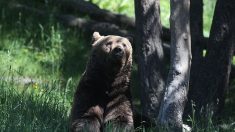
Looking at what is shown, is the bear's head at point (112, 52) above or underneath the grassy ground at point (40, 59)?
above

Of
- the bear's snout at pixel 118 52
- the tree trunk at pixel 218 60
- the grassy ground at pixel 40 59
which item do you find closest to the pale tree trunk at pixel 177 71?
the bear's snout at pixel 118 52

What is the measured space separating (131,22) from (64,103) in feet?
14.6

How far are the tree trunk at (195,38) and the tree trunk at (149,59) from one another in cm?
68

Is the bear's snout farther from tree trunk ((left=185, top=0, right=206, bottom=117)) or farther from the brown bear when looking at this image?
tree trunk ((left=185, top=0, right=206, bottom=117))

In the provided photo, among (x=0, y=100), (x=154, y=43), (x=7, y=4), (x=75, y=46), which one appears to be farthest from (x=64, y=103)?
(x=7, y=4)

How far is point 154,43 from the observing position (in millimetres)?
9328

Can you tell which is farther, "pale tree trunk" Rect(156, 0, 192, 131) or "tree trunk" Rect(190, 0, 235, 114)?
"tree trunk" Rect(190, 0, 235, 114)

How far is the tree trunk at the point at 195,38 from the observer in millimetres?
9820

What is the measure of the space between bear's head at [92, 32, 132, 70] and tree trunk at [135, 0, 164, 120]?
1205 millimetres

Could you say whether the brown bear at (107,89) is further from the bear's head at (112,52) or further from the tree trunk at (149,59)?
the tree trunk at (149,59)

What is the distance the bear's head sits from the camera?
774 centimetres

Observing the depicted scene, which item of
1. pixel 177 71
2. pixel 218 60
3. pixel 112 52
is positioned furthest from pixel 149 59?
pixel 112 52

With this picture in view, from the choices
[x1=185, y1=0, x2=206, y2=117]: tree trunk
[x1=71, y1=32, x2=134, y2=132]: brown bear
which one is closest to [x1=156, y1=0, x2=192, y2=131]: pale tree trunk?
[x1=71, y1=32, x2=134, y2=132]: brown bear

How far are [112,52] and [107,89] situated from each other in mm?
460
